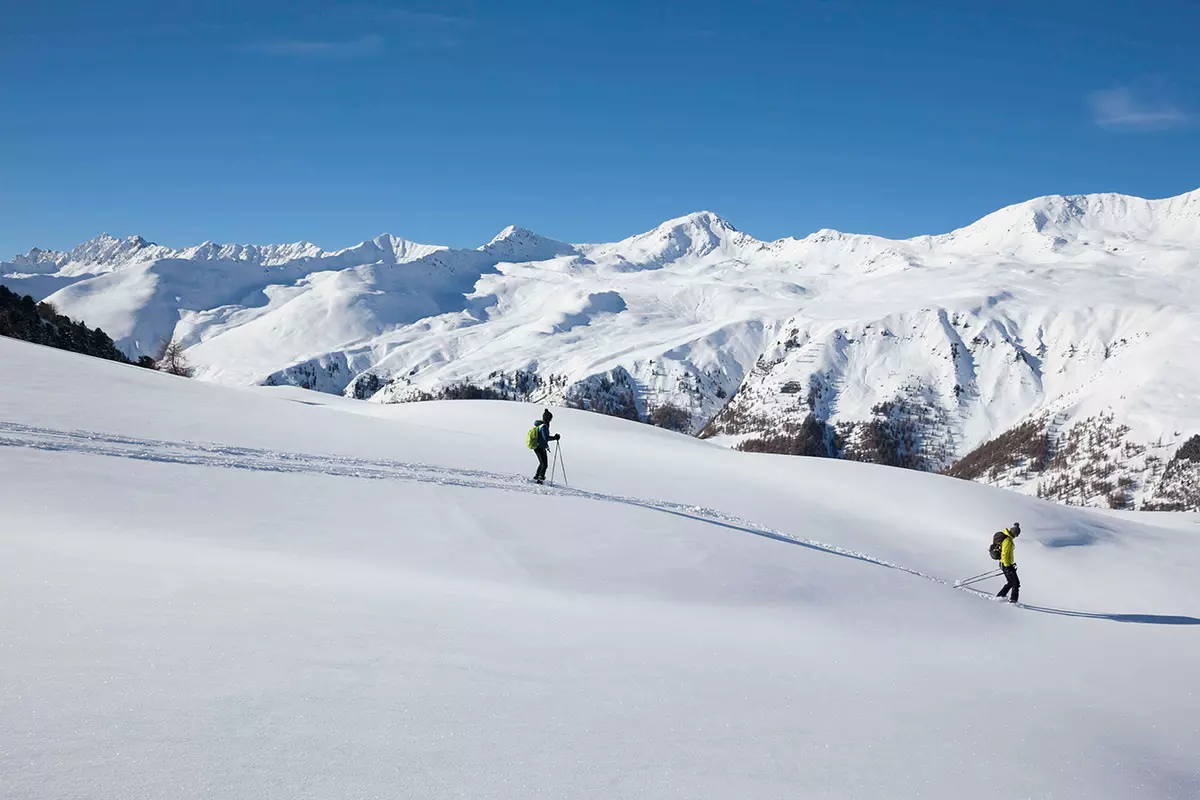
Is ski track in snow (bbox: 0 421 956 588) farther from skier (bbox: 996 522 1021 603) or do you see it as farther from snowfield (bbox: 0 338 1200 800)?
skier (bbox: 996 522 1021 603)

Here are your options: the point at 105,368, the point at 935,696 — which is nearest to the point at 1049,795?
the point at 935,696

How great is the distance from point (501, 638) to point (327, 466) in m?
11.3

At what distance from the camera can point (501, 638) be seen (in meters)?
9.70

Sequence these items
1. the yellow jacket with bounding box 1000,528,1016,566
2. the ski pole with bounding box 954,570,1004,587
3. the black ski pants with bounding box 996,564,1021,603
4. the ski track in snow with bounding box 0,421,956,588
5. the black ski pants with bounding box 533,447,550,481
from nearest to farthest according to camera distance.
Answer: the ski track in snow with bounding box 0,421,956,588
the black ski pants with bounding box 996,564,1021,603
the yellow jacket with bounding box 1000,528,1016,566
the ski pole with bounding box 954,570,1004,587
the black ski pants with bounding box 533,447,550,481

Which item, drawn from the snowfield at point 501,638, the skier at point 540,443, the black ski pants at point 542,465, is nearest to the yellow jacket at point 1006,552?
the snowfield at point 501,638

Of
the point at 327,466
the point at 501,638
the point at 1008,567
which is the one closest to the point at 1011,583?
the point at 1008,567

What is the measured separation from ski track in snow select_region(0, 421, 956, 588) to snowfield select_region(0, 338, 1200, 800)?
0.16m

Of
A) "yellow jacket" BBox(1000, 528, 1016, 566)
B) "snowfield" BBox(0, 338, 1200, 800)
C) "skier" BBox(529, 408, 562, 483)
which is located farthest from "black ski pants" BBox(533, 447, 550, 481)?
"yellow jacket" BBox(1000, 528, 1016, 566)

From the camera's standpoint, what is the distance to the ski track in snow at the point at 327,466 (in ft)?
55.4

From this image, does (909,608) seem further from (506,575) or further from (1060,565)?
(1060,565)

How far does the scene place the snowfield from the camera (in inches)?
243

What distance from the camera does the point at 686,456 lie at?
114 ft

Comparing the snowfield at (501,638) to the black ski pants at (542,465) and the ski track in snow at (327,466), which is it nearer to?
the ski track in snow at (327,466)

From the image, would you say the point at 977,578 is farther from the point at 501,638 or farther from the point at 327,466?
the point at 327,466
